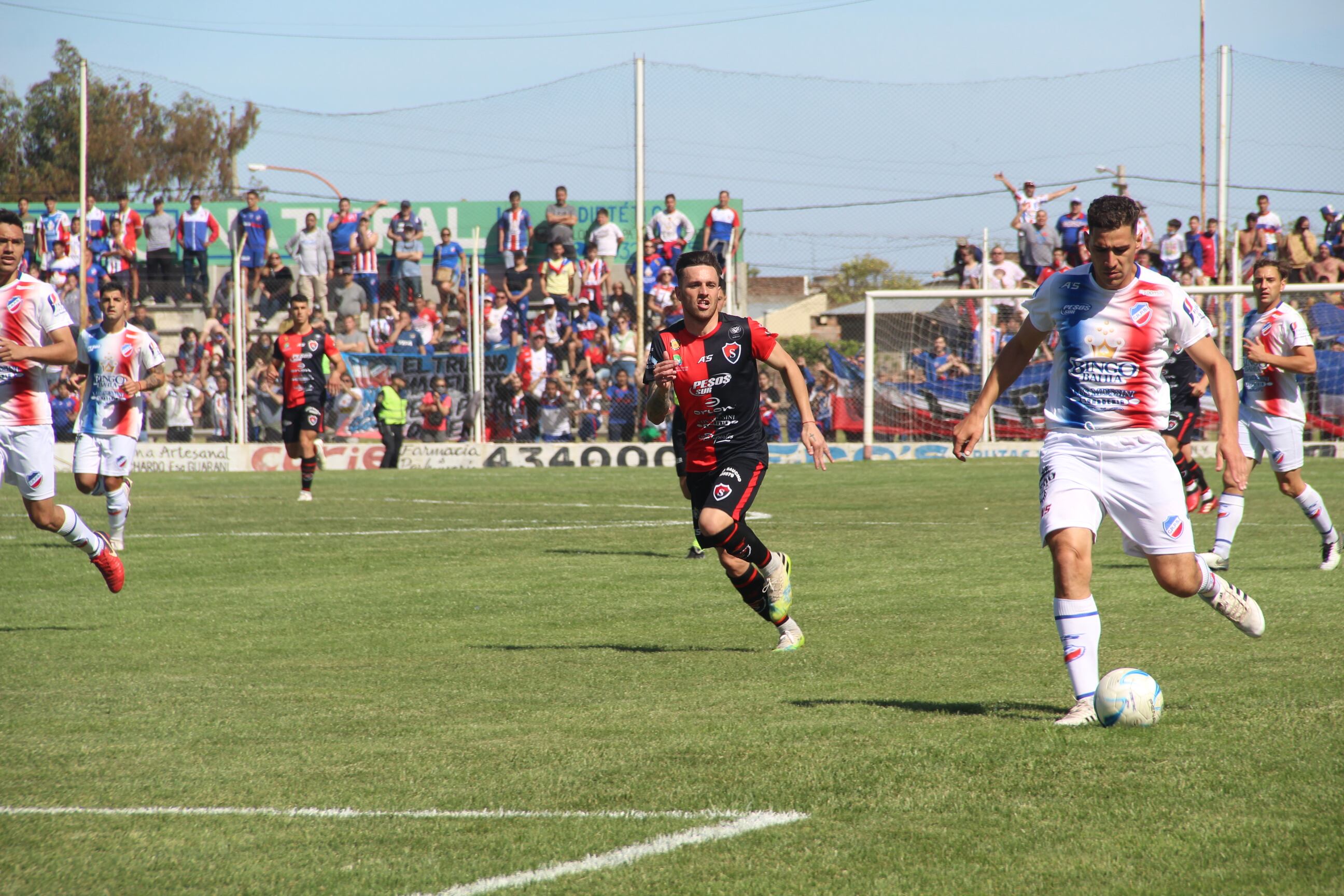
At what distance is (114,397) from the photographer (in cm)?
1202

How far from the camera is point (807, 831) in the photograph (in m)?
3.85

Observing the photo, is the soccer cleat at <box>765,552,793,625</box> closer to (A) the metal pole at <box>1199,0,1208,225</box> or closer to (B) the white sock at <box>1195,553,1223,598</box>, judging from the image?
(B) the white sock at <box>1195,553,1223,598</box>

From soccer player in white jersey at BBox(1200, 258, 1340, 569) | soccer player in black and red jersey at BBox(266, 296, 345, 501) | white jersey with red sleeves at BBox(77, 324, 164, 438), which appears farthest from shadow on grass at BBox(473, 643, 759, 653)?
soccer player in black and red jersey at BBox(266, 296, 345, 501)

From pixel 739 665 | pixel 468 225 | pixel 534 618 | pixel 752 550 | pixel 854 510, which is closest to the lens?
pixel 739 665

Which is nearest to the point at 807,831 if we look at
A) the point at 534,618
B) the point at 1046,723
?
the point at 1046,723

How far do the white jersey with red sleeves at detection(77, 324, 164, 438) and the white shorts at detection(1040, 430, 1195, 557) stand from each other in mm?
8991

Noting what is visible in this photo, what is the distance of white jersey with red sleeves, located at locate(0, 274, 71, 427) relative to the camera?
822 centimetres

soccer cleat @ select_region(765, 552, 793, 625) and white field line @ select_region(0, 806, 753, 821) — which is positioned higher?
soccer cleat @ select_region(765, 552, 793, 625)

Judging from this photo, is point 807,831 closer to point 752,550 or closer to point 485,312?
point 752,550

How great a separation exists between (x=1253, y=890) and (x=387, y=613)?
6.30m

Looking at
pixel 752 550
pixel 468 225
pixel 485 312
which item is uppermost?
pixel 468 225

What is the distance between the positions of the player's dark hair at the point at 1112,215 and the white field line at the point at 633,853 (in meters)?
2.68

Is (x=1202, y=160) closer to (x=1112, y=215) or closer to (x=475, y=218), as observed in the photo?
(x=475, y=218)

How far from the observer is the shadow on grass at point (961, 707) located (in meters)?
5.34
